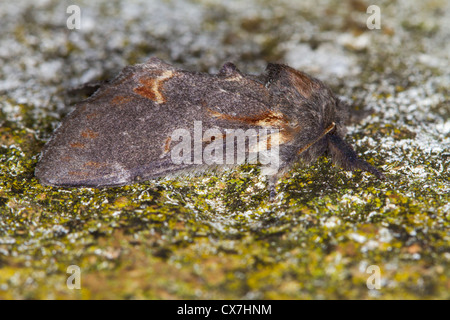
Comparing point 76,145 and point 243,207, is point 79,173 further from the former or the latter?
point 243,207

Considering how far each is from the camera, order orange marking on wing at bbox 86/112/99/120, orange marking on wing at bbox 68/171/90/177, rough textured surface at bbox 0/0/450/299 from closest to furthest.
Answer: rough textured surface at bbox 0/0/450/299 < orange marking on wing at bbox 68/171/90/177 < orange marking on wing at bbox 86/112/99/120

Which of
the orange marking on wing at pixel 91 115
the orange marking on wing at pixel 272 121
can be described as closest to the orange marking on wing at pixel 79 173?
the orange marking on wing at pixel 91 115

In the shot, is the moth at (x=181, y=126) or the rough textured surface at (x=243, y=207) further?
the moth at (x=181, y=126)

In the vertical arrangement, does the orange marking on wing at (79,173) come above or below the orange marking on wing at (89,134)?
below

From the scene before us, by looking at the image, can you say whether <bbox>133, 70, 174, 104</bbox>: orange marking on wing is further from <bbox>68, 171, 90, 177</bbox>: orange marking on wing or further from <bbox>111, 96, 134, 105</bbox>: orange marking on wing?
<bbox>68, 171, 90, 177</bbox>: orange marking on wing

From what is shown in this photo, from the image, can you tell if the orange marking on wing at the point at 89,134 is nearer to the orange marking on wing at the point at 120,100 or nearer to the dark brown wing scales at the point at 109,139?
the dark brown wing scales at the point at 109,139

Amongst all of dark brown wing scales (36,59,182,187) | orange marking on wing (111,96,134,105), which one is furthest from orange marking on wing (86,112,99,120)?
orange marking on wing (111,96,134,105)

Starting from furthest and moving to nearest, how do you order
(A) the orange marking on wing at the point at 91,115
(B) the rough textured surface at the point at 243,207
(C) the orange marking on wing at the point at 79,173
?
(A) the orange marking on wing at the point at 91,115
(C) the orange marking on wing at the point at 79,173
(B) the rough textured surface at the point at 243,207
